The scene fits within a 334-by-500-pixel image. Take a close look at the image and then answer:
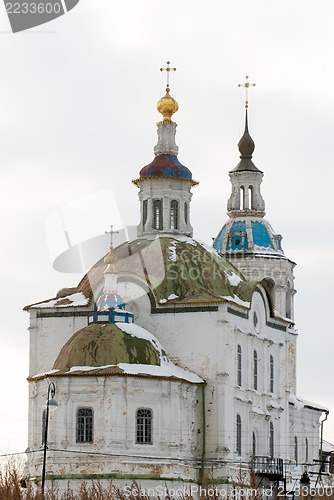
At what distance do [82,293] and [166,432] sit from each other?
695 centimetres

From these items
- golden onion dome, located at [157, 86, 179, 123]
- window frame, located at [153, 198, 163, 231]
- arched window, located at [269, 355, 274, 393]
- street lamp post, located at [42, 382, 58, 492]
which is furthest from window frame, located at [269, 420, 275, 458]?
golden onion dome, located at [157, 86, 179, 123]

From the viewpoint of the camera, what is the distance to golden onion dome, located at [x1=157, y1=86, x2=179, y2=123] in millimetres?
68375

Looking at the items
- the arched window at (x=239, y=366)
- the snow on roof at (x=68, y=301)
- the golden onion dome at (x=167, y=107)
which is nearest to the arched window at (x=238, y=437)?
the arched window at (x=239, y=366)

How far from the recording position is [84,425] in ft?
196

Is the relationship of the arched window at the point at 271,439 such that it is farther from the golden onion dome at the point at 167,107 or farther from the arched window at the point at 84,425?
the golden onion dome at the point at 167,107

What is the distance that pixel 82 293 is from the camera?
6494 cm

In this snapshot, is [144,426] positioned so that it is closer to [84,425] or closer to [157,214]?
[84,425]

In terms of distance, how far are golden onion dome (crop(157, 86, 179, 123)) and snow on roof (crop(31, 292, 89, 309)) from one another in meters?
7.73

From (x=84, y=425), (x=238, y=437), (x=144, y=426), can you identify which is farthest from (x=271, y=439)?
(x=84, y=425)

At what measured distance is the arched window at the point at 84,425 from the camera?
59.5 metres

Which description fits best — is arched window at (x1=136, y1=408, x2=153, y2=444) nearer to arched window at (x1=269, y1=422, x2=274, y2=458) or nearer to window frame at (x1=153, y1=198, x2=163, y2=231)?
arched window at (x1=269, y1=422, x2=274, y2=458)

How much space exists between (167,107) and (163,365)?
1138cm
